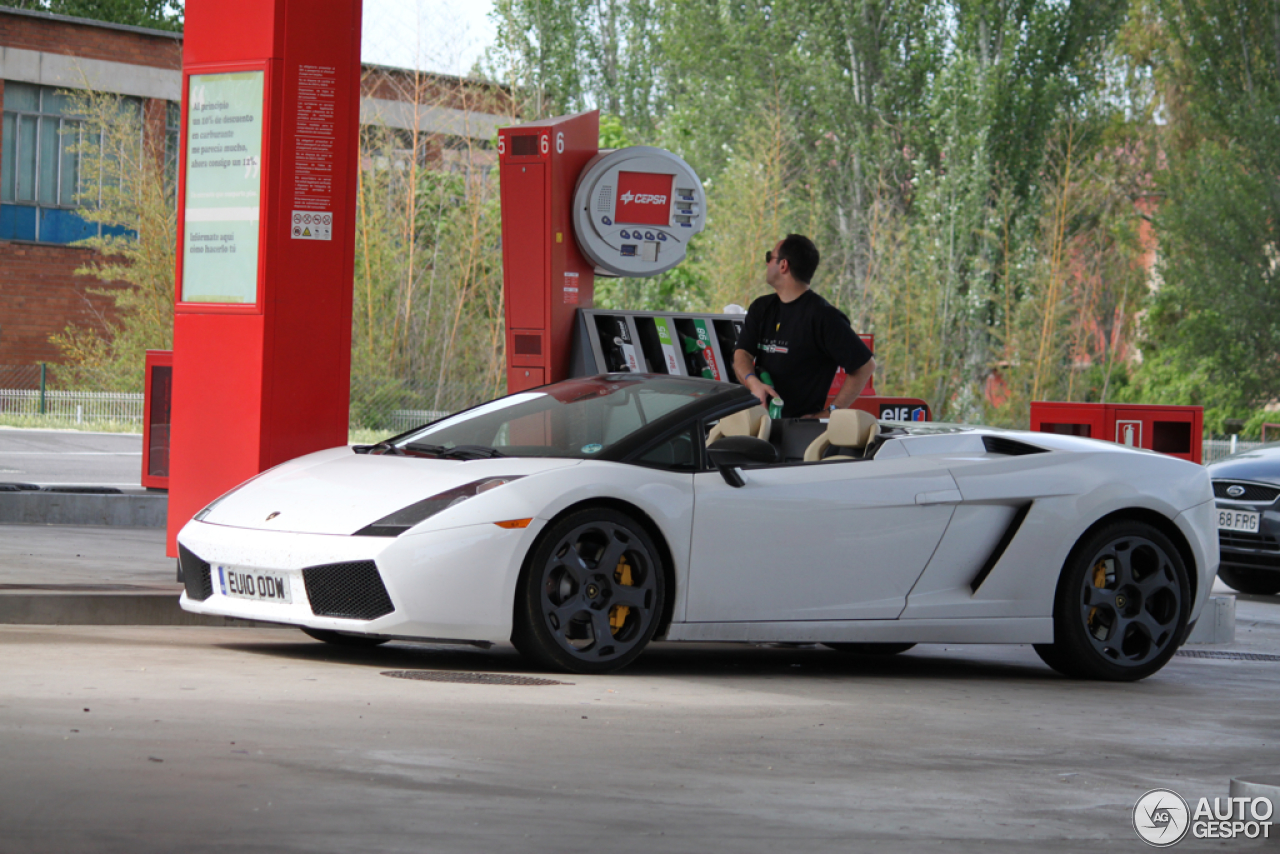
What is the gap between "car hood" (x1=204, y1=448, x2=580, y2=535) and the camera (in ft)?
20.4

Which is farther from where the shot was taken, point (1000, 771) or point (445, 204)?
point (445, 204)

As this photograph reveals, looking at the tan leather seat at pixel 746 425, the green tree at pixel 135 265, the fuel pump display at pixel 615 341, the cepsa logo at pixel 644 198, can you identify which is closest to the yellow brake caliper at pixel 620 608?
the tan leather seat at pixel 746 425

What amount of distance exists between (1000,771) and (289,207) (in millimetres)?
5012

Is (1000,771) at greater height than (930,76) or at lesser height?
lesser

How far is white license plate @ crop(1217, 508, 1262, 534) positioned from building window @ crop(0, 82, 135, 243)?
31.0 metres

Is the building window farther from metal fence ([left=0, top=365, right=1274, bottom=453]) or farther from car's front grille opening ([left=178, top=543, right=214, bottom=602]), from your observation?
car's front grille opening ([left=178, top=543, right=214, bottom=602])

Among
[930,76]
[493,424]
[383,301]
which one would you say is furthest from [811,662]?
[930,76]

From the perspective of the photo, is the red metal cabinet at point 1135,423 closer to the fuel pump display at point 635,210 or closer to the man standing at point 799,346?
the fuel pump display at point 635,210

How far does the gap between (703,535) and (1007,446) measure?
1.69 metres

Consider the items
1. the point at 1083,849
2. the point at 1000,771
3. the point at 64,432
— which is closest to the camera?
the point at 1083,849

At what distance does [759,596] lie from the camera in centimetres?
666

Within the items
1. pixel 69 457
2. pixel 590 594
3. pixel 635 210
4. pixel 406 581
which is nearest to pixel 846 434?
pixel 590 594

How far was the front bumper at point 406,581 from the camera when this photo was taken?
19.7ft

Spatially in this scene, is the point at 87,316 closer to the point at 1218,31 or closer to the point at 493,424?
the point at 1218,31
